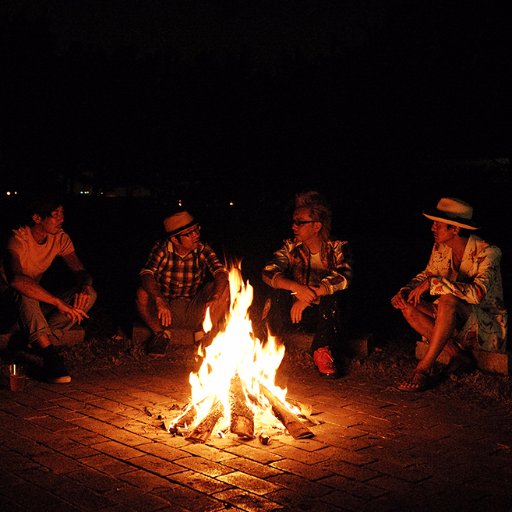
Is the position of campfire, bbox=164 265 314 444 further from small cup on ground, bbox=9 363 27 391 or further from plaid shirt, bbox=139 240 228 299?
plaid shirt, bbox=139 240 228 299

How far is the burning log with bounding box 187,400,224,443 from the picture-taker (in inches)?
213

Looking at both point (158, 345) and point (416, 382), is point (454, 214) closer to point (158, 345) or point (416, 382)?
point (416, 382)

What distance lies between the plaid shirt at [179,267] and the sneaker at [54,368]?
1.70 m

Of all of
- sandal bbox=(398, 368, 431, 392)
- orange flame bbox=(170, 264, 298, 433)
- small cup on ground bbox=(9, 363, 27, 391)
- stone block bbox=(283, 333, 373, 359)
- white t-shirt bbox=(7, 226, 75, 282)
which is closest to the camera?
orange flame bbox=(170, 264, 298, 433)

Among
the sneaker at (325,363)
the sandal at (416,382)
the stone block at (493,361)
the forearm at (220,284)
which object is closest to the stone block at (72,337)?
the forearm at (220,284)

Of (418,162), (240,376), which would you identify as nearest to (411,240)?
(418,162)

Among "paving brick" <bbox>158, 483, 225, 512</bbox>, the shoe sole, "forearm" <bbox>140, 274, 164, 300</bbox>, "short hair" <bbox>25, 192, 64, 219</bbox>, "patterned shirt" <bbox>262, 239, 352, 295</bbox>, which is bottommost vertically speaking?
"paving brick" <bbox>158, 483, 225, 512</bbox>

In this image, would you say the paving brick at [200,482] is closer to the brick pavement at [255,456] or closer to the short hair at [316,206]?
the brick pavement at [255,456]

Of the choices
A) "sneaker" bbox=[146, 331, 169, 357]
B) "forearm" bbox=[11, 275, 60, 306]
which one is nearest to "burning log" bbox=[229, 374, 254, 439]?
"sneaker" bbox=[146, 331, 169, 357]

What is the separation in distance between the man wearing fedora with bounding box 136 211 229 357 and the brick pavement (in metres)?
1.48

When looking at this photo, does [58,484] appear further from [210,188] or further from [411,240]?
[210,188]

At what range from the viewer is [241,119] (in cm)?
3931

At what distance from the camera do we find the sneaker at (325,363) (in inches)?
293

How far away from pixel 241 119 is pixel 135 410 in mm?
33939
